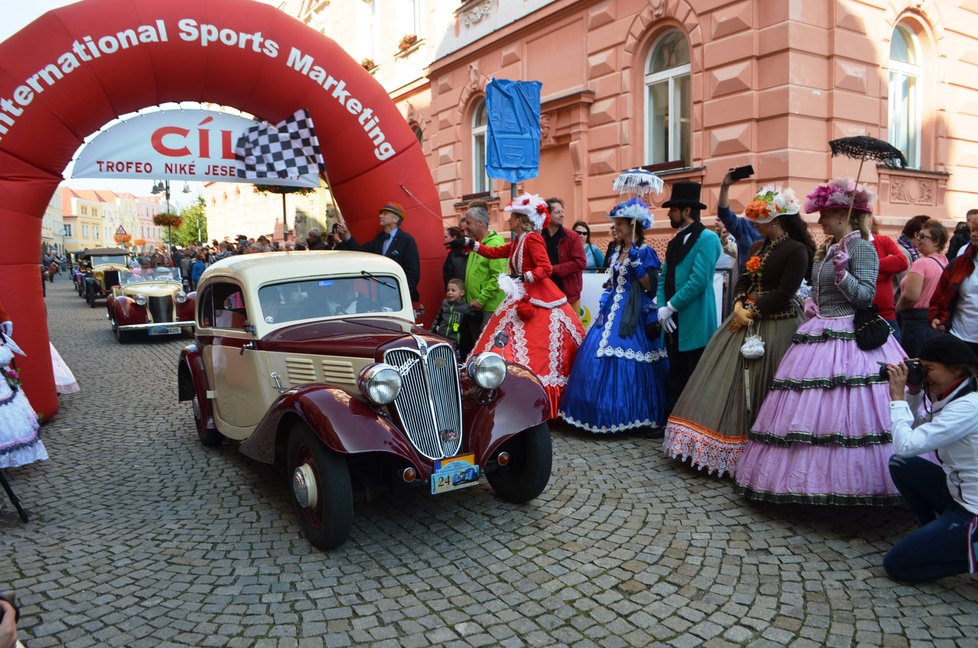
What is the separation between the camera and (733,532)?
362cm

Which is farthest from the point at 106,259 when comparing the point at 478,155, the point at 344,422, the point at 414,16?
the point at 344,422

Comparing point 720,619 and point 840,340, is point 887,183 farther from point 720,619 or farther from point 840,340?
point 720,619

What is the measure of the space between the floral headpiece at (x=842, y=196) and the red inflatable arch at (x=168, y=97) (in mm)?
4230

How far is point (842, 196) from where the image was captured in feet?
12.7

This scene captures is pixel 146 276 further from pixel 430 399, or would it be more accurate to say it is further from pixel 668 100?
pixel 430 399

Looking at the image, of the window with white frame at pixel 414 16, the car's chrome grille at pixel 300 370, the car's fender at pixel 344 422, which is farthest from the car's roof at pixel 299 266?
the window with white frame at pixel 414 16

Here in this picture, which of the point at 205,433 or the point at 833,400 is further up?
the point at 833,400

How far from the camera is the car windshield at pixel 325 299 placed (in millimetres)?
4508

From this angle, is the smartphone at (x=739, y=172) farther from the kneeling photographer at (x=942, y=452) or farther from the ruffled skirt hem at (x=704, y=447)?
the kneeling photographer at (x=942, y=452)

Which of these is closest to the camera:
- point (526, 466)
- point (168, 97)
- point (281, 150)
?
point (526, 466)

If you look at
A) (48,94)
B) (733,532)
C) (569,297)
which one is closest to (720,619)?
(733,532)

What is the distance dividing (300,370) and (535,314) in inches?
87.9

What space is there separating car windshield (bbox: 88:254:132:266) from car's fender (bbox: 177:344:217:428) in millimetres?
17687

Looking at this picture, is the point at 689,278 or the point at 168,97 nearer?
the point at 689,278
